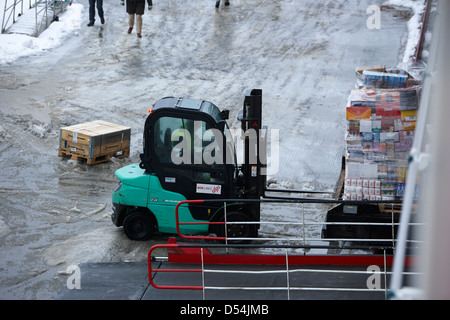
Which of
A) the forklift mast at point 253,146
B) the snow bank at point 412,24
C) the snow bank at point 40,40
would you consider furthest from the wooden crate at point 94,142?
the snow bank at point 412,24

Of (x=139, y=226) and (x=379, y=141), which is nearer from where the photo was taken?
(x=379, y=141)

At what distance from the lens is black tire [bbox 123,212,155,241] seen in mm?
10680

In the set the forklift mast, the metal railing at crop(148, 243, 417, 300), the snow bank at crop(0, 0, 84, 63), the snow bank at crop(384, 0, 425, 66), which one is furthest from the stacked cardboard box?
the snow bank at crop(0, 0, 84, 63)

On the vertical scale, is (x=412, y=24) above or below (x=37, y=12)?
below

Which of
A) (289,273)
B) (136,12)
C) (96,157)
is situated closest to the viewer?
(289,273)

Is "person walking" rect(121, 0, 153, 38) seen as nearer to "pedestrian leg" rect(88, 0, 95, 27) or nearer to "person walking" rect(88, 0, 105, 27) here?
"person walking" rect(88, 0, 105, 27)

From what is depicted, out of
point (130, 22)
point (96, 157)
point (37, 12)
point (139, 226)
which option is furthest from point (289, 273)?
point (37, 12)

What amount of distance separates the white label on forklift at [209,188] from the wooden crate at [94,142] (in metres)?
4.20

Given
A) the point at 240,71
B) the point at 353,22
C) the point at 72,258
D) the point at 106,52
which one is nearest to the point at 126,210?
the point at 72,258

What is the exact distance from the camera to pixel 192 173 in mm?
10414

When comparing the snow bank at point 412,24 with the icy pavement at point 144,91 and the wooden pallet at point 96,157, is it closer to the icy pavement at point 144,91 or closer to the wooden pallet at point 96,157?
the icy pavement at point 144,91

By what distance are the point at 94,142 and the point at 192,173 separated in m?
4.18

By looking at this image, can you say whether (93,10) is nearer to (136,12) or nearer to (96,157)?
(136,12)

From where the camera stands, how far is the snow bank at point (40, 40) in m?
20.7
